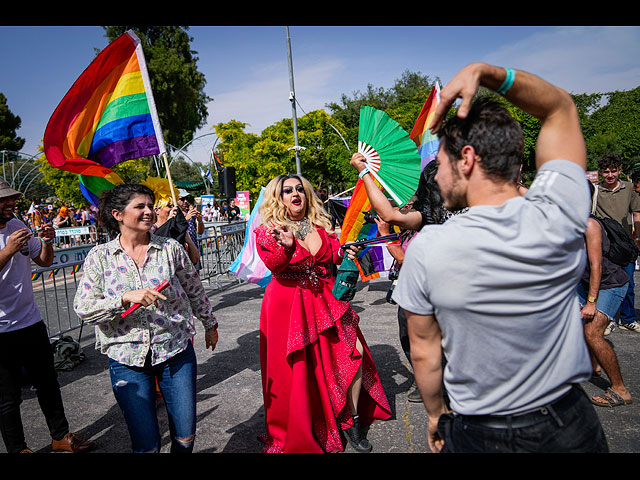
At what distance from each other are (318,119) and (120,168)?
11.2m

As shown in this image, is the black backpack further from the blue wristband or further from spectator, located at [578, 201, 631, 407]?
the blue wristband

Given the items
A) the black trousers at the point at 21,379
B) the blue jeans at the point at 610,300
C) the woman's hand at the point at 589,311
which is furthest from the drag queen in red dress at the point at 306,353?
the blue jeans at the point at 610,300

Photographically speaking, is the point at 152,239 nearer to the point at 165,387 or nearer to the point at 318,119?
the point at 165,387

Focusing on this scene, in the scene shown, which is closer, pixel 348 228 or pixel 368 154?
pixel 368 154

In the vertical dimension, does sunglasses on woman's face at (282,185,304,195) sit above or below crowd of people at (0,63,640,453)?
above

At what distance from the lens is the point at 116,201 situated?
2723mm

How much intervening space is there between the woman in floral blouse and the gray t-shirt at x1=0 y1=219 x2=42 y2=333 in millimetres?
1085

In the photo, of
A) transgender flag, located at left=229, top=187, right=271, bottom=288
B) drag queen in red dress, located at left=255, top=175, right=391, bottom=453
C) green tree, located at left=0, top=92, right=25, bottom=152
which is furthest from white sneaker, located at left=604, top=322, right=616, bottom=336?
green tree, located at left=0, top=92, right=25, bottom=152

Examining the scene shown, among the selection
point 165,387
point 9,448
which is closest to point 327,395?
point 165,387

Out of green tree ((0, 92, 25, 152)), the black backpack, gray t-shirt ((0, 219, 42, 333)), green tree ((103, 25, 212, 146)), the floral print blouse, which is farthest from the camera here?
green tree ((0, 92, 25, 152))

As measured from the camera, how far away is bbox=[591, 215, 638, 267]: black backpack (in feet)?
13.1

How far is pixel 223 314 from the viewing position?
7.36 m

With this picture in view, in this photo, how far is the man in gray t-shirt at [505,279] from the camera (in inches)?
48.6

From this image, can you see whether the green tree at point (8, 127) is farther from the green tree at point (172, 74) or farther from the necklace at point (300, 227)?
the necklace at point (300, 227)
